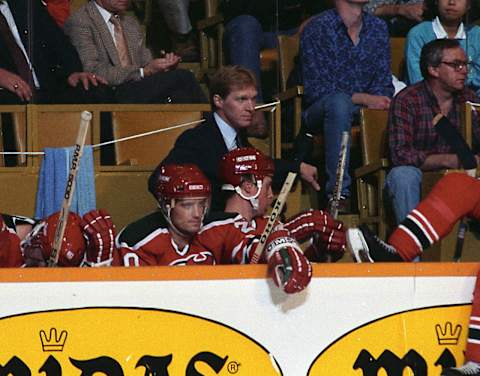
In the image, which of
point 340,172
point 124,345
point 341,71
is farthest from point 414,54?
point 124,345

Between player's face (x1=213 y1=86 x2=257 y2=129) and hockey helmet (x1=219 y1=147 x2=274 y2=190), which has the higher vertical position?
Result: player's face (x1=213 y1=86 x2=257 y2=129)

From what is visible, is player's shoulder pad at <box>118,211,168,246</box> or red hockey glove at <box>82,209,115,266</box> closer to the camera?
red hockey glove at <box>82,209,115,266</box>

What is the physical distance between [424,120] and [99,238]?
197cm

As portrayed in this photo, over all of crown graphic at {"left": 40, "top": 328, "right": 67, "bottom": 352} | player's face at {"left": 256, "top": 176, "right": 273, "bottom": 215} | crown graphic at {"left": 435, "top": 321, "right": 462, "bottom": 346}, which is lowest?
crown graphic at {"left": 435, "top": 321, "right": 462, "bottom": 346}

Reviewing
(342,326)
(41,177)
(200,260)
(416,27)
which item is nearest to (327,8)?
(416,27)

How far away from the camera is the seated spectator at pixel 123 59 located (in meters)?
6.05

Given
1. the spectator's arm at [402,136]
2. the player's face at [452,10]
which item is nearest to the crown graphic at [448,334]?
the spectator's arm at [402,136]

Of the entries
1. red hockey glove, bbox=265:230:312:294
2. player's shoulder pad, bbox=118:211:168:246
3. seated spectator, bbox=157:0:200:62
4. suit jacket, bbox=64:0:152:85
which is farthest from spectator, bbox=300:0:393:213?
red hockey glove, bbox=265:230:312:294

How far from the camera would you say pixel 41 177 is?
588 cm

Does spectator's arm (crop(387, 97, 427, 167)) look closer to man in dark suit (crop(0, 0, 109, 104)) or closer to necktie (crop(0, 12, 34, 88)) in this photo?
man in dark suit (crop(0, 0, 109, 104))

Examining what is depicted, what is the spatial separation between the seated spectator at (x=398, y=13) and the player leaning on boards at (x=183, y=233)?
6.87 feet

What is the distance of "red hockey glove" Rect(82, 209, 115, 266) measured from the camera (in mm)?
4609

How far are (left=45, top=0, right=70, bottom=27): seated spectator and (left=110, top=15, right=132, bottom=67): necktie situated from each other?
0.23 m

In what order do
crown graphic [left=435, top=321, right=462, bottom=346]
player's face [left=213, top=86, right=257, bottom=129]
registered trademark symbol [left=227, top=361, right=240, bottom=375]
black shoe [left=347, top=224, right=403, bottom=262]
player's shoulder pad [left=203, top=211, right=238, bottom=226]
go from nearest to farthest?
registered trademark symbol [left=227, top=361, right=240, bottom=375] < crown graphic [left=435, top=321, right=462, bottom=346] < black shoe [left=347, top=224, right=403, bottom=262] < player's shoulder pad [left=203, top=211, right=238, bottom=226] < player's face [left=213, top=86, right=257, bottom=129]
